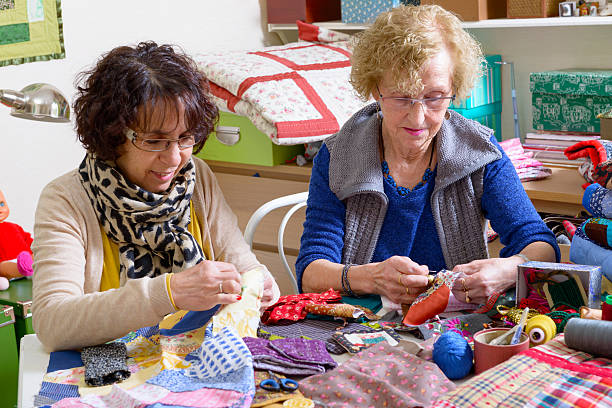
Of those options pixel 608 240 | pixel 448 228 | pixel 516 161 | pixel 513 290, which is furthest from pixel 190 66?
pixel 516 161

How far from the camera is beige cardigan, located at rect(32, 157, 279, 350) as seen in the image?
51.4 inches

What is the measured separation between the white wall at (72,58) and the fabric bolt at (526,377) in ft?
6.96

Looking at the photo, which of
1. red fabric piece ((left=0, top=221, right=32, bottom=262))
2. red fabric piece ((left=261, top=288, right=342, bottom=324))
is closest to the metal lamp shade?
red fabric piece ((left=261, top=288, right=342, bottom=324))

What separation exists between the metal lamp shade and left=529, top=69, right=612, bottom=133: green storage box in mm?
1981

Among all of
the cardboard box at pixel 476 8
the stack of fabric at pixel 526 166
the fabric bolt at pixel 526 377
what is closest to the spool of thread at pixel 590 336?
the fabric bolt at pixel 526 377

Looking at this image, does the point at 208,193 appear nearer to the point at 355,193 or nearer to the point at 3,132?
the point at 355,193

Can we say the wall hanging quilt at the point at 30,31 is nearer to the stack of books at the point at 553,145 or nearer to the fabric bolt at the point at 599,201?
the stack of books at the point at 553,145

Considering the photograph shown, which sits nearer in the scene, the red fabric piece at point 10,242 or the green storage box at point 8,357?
the green storage box at point 8,357

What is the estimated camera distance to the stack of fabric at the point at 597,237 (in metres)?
1.45

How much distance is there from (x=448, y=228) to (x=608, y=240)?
41cm

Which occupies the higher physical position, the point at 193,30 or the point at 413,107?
the point at 193,30

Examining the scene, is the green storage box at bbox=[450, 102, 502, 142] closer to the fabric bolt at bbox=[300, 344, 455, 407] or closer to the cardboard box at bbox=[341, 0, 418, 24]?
the cardboard box at bbox=[341, 0, 418, 24]

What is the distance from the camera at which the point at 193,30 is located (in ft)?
11.0

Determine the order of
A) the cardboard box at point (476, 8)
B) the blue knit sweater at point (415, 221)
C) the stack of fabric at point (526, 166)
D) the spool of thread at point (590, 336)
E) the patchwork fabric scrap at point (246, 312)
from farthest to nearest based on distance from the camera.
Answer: the cardboard box at point (476, 8) < the stack of fabric at point (526, 166) < the blue knit sweater at point (415, 221) < the patchwork fabric scrap at point (246, 312) < the spool of thread at point (590, 336)
